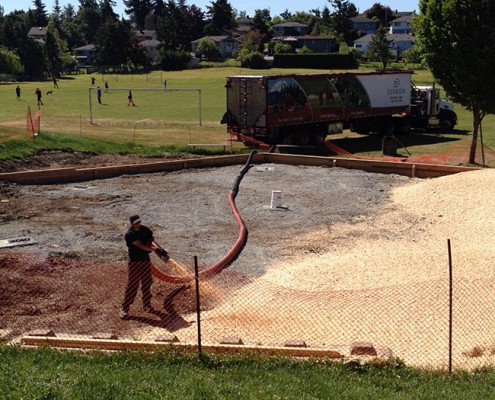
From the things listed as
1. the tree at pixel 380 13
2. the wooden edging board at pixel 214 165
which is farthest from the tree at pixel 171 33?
the wooden edging board at pixel 214 165

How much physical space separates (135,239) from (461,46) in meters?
17.2

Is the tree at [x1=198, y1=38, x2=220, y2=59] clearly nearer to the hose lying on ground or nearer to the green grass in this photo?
the hose lying on ground

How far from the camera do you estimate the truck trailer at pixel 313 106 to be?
30703 millimetres

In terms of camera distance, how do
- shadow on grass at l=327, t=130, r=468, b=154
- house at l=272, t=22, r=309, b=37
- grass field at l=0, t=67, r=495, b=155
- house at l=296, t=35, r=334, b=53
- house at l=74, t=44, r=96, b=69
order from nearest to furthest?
grass field at l=0, t=67, r=495, b=155 < shadow on grass at l=327, t=130, r=468, b=154 < house at l=296, t=35, r=334, b=53 < house at l=74, t=44, r=96, b=69 < house at l=272, t=22, r=309, b=37

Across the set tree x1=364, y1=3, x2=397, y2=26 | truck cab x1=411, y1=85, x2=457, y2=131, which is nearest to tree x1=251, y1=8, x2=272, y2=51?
tree x1=364, y1=3, x2=397, y2=26

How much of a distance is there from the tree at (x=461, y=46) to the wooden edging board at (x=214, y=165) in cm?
336

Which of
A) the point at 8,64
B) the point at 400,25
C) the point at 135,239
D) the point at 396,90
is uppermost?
the point at 400,25

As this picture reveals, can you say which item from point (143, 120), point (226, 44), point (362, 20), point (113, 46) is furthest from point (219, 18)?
point (143, 120)

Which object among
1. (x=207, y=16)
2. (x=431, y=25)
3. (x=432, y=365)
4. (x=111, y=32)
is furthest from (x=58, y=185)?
(x=207, y=16)

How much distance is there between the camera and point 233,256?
15461mm

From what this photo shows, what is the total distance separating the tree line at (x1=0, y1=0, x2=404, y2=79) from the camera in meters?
108

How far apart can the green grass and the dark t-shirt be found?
3.07 m

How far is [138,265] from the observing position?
12297mm

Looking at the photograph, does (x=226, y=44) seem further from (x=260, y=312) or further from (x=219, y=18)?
(x=260, y=312)
